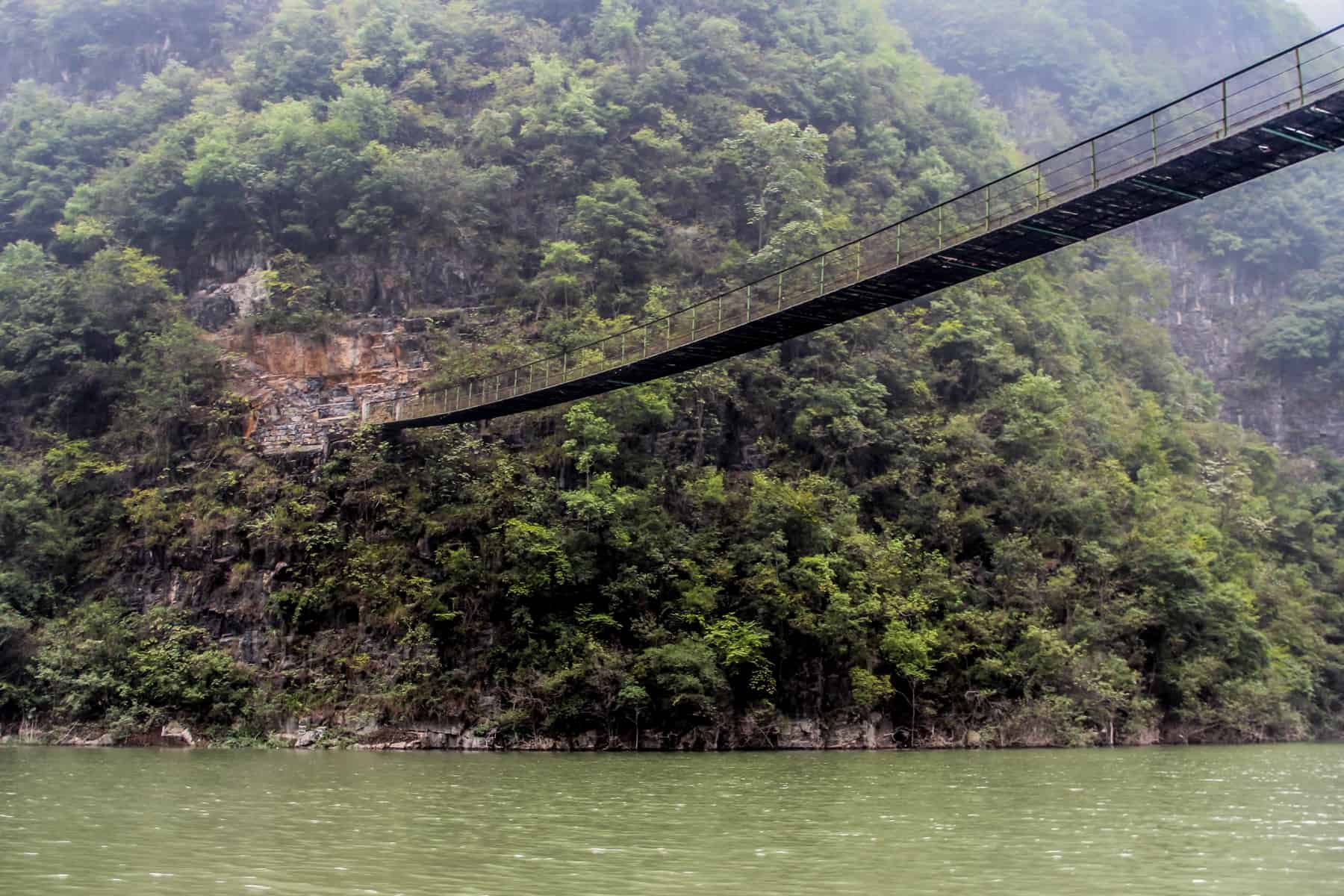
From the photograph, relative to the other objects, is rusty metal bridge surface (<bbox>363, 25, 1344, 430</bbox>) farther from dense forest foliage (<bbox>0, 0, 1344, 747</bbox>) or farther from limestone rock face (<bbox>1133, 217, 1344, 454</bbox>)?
limestone rock face (<bbox>1133, 217, 1344, 454</bbox>)

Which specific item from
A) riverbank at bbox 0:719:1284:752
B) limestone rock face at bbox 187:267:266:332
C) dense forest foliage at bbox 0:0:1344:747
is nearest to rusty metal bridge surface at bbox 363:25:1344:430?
dense forest foliage at bbox 0:0:1344:747

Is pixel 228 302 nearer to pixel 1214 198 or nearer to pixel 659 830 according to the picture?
pixel 659 830

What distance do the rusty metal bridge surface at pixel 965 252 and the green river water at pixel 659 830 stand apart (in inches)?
307

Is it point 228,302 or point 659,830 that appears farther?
point 228,302

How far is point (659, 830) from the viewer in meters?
10.9

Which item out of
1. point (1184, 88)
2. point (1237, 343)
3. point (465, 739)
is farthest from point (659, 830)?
point (1184, 88)

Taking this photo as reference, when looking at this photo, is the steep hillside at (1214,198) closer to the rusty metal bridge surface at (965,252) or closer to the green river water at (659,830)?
the rusty metal bridge surface at (965,252)

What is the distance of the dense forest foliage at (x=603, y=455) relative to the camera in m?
27.8

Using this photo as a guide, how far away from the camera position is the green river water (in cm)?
785

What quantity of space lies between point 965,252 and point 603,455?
14737 mm

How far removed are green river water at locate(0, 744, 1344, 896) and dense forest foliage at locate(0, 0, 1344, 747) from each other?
7.75 m

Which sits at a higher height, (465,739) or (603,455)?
(603,455)

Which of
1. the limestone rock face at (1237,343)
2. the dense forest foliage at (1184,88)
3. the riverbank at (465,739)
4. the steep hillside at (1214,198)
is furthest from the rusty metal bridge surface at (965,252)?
the dense forest foliage at (1184,88)

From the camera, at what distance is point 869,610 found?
27406 mm
